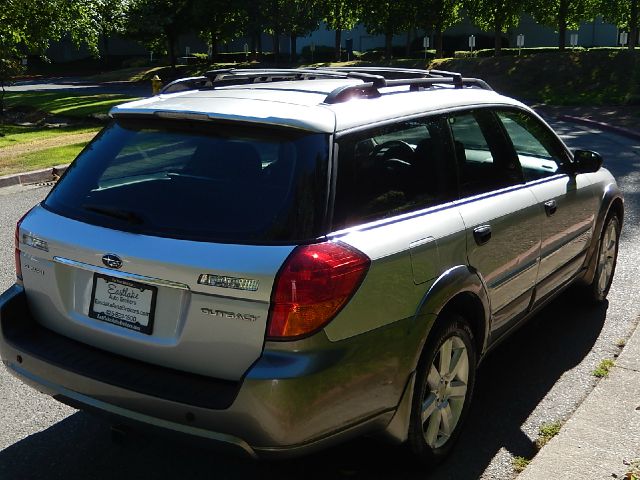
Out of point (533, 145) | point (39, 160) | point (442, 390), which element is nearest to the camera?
point (442, 390)

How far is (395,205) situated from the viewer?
344 centimetres

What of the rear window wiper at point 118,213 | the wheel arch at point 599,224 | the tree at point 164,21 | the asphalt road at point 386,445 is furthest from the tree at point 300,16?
the rear window wiper at point 118,213

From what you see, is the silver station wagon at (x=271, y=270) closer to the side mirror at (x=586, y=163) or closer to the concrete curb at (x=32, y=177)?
the side mirror at (x=586, y=163)

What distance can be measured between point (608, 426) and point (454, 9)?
3805 centimetres

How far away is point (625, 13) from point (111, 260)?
3702 centimetres

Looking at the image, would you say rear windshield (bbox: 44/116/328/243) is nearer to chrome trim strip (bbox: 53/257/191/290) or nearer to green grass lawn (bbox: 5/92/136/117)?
chrome trim strip (bbox: 53/257/191/290)

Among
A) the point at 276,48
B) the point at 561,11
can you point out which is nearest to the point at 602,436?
the point at 561,11

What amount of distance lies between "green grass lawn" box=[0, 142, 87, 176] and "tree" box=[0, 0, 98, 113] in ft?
22.6

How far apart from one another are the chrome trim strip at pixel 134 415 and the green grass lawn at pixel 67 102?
22.1m

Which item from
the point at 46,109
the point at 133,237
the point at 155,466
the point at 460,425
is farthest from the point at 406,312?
the point at 46,109

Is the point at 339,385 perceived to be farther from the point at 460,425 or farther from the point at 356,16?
the point at 356,16

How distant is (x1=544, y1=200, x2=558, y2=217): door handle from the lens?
15.1ft

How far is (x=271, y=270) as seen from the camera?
2.88 m

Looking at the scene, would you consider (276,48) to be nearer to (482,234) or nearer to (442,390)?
(482,234)
